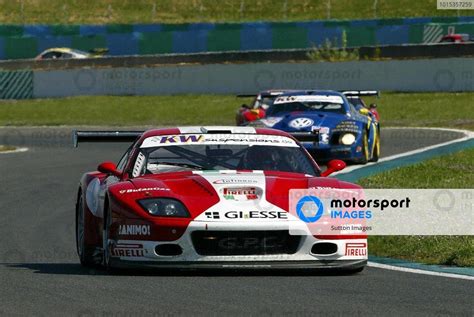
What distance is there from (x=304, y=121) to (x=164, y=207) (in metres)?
10.8

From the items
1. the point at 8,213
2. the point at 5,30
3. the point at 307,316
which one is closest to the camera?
the point at 307,316

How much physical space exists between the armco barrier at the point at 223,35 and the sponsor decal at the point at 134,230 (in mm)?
34057

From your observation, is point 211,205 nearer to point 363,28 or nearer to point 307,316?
point 307,316

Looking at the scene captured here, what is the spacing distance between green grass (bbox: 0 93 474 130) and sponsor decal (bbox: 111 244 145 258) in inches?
836

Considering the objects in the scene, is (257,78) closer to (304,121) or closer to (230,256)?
(304,121)

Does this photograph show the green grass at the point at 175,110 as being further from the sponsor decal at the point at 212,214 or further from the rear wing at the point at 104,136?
the sponsor decal at the point at 212,214

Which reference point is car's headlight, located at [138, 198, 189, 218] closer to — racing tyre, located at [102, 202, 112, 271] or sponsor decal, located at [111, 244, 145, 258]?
sponsor decal, located at [111, 244, 145, 258]

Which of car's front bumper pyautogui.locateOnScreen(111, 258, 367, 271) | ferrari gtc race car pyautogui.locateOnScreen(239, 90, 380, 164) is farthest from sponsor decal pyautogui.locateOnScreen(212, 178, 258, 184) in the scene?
ferrari gtc race car pyautogui.locateOnScreen(239, 90, 380, 164)

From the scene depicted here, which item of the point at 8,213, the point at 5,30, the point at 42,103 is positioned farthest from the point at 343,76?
the point at 8,213

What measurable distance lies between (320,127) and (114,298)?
1197cm

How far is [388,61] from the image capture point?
35594 mm

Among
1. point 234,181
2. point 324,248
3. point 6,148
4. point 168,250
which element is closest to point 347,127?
point 6,148

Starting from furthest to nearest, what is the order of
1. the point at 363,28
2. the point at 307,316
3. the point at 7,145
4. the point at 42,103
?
the point at 363,28 → the point at 42,103 → the point at 7,145 → the point at 307,316

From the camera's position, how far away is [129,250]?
887 centimetres
